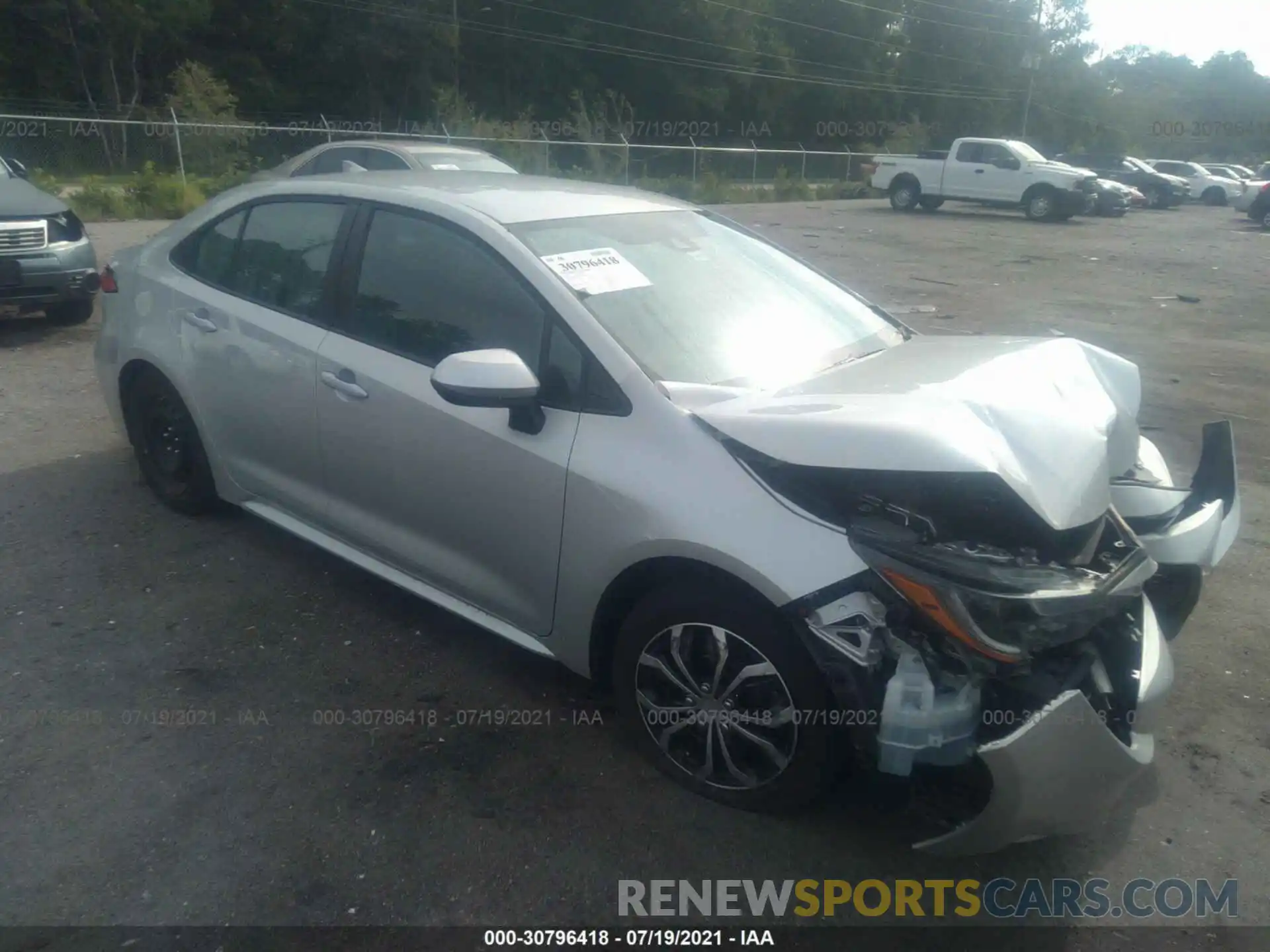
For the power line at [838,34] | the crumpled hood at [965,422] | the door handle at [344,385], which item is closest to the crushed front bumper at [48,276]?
the door handle at [344,385]

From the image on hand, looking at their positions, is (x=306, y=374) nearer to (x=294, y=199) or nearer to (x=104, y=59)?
(x=294, y=199)

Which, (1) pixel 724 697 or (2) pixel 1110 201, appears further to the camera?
(2) pixel 1110 201

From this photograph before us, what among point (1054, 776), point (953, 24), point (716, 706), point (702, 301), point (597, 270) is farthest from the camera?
point (953, 24)

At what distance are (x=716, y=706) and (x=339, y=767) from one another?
1199 millimetres

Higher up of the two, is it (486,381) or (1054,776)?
(486,381)

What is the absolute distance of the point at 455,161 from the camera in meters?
11.4

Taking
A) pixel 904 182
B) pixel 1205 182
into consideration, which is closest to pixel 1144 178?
pixel 1205 182

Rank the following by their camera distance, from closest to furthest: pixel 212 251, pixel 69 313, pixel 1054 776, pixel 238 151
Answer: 1. pixel 1054 776
2. pixel 212 251
3. pixel 69 313
4. pixel 238 151

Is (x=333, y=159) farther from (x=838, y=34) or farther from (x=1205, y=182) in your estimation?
(x=838, y=34)

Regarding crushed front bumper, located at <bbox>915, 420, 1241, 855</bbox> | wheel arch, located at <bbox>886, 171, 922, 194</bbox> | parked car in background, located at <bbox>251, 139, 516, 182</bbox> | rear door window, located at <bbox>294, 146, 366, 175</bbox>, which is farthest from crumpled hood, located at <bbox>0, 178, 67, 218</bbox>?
wheel arch, located at <bbox>886, 171, 922, 194</bbox>

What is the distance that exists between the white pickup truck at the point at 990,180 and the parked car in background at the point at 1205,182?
14.2 metres

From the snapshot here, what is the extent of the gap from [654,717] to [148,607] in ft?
7.40

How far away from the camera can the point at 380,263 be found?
3719 millimetres

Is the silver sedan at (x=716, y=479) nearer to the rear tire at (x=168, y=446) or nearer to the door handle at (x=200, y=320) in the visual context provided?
the door handle at (x=200, y=320)
